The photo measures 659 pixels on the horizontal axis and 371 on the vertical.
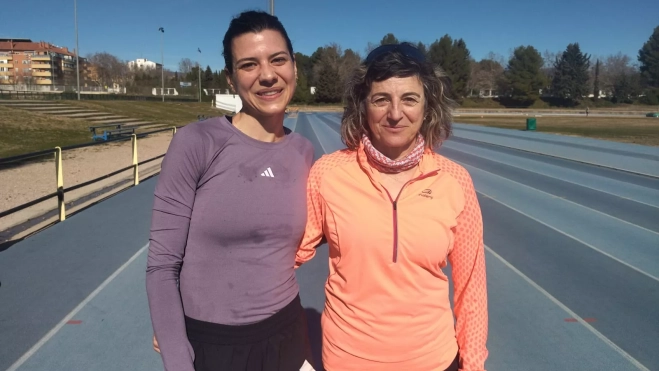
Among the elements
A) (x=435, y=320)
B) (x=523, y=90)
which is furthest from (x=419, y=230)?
Result: (x=523, y=90)

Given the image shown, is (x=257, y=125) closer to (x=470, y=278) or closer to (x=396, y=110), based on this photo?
(x=396, y=110)

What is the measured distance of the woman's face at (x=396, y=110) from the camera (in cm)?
174

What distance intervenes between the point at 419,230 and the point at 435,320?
1.13ft

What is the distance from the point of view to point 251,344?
5.27 ft

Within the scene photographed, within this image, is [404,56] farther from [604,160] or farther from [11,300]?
[604,160]

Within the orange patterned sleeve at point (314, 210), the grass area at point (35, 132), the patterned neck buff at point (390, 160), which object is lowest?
A: the grass area at point (35, 132)

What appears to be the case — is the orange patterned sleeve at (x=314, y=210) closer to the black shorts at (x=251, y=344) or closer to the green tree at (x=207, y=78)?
the black shorts at (x=251, y=344)

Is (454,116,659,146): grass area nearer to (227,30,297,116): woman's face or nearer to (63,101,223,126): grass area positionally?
(227,30,297,116): woman's face

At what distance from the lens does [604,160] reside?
1443cm

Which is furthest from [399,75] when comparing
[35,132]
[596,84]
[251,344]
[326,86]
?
[596,84]

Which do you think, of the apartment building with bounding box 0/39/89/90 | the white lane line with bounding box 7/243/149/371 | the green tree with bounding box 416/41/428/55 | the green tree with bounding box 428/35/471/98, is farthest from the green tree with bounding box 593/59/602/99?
the apartment building with bounding box 0/39/89/90

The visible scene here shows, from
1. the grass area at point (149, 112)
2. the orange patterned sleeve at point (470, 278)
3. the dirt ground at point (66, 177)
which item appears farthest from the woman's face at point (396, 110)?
the grass area at point (149, 112)

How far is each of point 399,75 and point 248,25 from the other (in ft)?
1.84

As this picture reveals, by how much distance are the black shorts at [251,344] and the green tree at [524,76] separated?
84.9m
